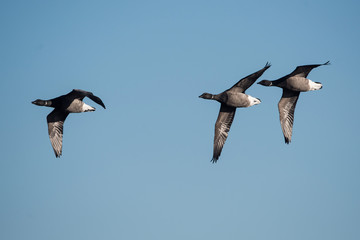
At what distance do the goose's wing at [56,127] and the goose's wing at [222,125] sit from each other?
9.68 m

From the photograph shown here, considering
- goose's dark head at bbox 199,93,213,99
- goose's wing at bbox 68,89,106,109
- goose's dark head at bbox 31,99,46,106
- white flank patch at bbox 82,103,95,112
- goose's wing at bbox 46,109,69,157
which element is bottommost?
goose's wing at bbox 46,109,69,157

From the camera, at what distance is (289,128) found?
43.9m

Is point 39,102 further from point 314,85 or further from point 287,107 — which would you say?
point 314,85

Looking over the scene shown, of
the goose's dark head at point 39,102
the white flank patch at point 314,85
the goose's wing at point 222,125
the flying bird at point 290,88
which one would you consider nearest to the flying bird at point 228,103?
the goose's wing at point 222,125

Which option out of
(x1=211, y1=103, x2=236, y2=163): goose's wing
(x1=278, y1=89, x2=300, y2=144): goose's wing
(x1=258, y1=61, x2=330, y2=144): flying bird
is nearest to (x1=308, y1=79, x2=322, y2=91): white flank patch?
(x1=258, y1=61, x2=330, y2=144): flying bird

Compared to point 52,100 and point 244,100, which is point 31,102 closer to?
point 52,100

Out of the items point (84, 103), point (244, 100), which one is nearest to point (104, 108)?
point (84, 103)

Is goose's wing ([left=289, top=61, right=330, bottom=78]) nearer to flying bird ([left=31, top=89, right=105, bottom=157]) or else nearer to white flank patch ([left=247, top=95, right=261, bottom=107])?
white flank patch ([left=247, top=95, right=261, bottom=107])

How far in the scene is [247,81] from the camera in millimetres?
40938

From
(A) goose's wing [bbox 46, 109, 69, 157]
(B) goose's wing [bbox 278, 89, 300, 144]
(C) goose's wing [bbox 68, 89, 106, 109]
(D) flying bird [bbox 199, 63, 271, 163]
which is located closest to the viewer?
(C) goose's wing [bbox 68, 89, 106, 109]

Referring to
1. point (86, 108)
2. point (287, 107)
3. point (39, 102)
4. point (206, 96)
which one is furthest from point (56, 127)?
point (287, 107)

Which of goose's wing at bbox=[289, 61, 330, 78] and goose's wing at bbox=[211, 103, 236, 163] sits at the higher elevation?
goose's wing at bbox=[289, 61, 330, 78]

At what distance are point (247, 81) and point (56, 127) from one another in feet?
40.8

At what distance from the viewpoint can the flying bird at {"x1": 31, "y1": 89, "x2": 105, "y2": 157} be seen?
42875mm
